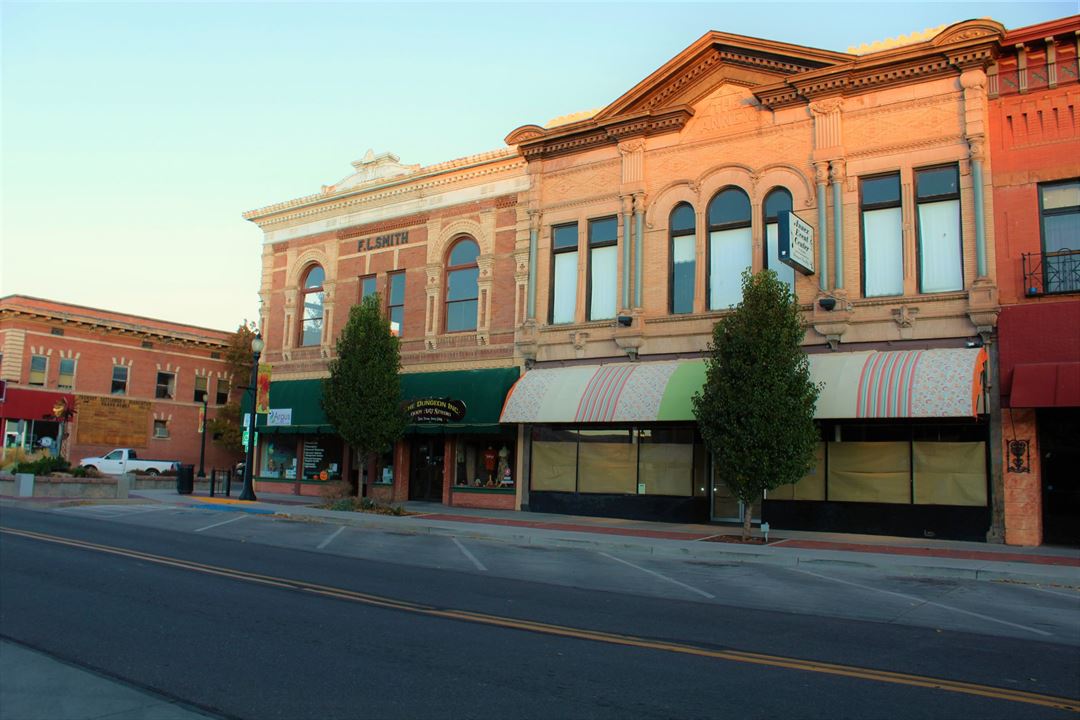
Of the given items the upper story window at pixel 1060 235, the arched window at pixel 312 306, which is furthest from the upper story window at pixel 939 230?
the arched window at pixel 312 306

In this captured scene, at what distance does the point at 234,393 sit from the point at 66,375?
9855 mm

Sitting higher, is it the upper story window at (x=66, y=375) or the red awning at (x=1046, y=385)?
the upper story window at (x=66, y=375)

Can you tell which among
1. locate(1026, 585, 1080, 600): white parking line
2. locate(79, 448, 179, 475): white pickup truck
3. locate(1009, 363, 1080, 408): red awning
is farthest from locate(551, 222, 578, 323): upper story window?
locate(79, 448, 179, 475): white pickup truck

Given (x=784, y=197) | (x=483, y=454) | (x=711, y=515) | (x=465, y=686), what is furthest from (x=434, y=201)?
(x=465, y=686)

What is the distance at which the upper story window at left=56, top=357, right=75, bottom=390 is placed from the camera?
147ft

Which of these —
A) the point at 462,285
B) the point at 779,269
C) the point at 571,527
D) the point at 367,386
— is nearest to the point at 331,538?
the point at 571,527

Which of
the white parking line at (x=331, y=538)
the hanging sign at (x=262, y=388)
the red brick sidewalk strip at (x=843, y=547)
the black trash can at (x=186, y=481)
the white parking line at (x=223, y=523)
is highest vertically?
the hanging sign at (x=262, y=388)

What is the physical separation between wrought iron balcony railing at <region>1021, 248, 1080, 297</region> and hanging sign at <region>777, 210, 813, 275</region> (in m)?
4.56

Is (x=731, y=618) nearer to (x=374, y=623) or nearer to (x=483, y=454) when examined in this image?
(x=374, y=623)

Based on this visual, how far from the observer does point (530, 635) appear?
26.7 feet

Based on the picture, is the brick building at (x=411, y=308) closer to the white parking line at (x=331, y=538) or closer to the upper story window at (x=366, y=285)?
the upper story window at (x=366, y=285)

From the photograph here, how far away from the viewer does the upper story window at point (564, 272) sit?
2472cm

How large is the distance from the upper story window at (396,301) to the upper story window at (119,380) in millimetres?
26113

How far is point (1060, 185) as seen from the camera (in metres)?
17.9
